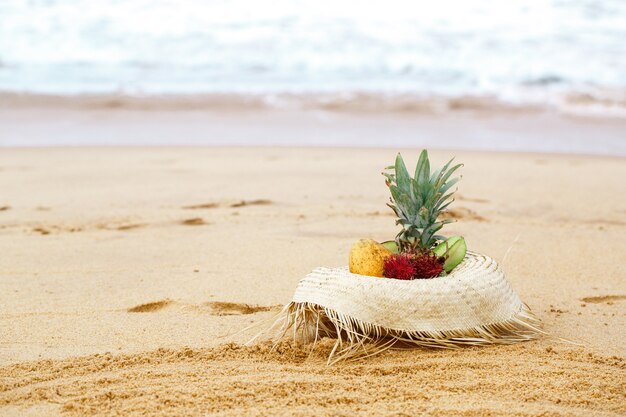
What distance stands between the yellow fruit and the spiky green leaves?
160 mm

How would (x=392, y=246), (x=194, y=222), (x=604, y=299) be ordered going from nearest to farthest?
(x=392, y=246)
(x=604, y=299)
(x=194, y=222)

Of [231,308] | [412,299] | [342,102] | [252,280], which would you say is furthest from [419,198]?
[342,102]

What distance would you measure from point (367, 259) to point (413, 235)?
254 millimetres

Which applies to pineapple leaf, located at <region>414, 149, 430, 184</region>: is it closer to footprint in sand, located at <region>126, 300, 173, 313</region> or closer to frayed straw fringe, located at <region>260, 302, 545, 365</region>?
frayed straw fringe, located at <region>260, 302, 545, 365</region>

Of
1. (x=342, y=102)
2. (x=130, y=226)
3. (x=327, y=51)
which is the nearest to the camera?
(x=130, y=226)

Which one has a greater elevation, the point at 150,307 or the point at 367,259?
the point at 367,259

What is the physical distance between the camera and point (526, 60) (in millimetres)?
13523

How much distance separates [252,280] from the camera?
4.34 metres

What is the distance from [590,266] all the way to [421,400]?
2.23m

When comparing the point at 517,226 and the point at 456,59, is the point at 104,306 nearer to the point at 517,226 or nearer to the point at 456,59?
the point at 517,226

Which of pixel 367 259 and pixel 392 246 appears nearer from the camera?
pixel 367 259

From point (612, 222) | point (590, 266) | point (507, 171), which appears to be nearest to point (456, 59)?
point (507, 171)

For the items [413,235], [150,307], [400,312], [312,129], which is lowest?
[150,307]

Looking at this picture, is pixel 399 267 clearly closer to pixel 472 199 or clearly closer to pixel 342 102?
pixel 472 199
